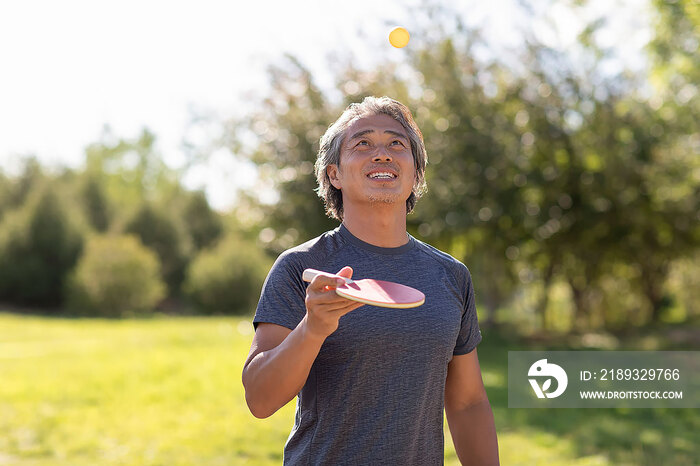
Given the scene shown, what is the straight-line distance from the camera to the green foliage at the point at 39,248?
35.5 m

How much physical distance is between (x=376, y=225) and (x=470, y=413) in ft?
2.52

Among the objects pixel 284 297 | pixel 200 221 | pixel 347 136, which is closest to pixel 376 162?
pixel 347 136

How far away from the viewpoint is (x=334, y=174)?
8.66ft

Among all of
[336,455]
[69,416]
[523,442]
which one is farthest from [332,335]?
[69,416]

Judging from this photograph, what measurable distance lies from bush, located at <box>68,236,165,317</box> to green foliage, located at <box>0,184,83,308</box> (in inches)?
57.7

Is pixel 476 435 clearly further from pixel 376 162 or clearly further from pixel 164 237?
pixel 164 237

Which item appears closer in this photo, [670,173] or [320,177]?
[320,177]

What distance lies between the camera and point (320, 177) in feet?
9.04

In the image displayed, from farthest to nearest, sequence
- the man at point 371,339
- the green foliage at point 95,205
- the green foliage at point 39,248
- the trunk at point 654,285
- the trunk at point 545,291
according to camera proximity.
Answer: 1. the green foliage at point 95,205
2. the green foliage at point 39,248
3. the trunk at point 654,285
4. the trunk at point 545,291
5. the man at point 371,339

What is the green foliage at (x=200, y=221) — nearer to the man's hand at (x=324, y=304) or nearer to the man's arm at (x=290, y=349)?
the man's arm at (x=290, y=349)

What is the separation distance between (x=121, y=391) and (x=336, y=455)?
1021cm

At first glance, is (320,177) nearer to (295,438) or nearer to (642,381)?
(295,438)

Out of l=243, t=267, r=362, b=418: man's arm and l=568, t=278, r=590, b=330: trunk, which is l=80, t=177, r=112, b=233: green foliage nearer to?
l=568, t=278, r=590, b=330: trunk

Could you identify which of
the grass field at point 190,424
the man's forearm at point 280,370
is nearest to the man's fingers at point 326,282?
the man's forearm at point 280,370
